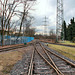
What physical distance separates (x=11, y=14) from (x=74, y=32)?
1287 inches

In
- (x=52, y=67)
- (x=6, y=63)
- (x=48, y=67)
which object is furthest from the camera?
(x=6, y=63)

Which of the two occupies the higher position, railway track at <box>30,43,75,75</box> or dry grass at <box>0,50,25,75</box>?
railway track at <box>30,43,75,75</box>

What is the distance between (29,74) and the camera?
4020 millimetres

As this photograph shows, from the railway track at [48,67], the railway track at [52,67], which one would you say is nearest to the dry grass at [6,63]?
the railway track at [48,67]

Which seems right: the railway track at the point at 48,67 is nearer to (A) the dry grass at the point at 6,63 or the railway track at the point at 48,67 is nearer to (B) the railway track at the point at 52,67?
(B) the railway track at the point at 52,67

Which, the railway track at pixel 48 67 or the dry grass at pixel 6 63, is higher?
the railway track at pixel 48 67

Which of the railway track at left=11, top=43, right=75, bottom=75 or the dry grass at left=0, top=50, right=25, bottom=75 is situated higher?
the railway track at left=11, top=43, right=75, bottom=75

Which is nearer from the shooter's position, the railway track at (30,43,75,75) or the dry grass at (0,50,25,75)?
the railway track at (30,43,75,75)

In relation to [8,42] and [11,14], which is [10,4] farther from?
[8,42]

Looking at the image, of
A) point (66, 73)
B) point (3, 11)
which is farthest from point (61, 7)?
point (66, 73)

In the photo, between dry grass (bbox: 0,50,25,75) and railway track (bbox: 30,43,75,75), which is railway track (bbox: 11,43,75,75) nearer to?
railway track (bbox: 30,43,75,75)

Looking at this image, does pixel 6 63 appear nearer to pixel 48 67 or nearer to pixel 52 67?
pixel 48 67

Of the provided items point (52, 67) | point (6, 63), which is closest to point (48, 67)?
point (52, 67)

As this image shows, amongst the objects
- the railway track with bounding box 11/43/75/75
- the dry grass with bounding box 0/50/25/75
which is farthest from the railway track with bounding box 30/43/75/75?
the dry grass with bounding box 0/50/25/75
